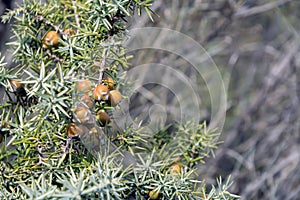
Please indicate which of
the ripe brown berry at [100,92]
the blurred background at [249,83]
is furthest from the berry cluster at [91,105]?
the blurred background at [249,83]

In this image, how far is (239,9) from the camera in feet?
6.04

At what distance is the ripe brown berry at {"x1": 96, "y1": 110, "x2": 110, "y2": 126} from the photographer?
497 millimetres

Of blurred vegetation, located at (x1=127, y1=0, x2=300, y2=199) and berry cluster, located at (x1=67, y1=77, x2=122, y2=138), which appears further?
blurred vegetation, located at (x1=127, y1=0, x2=300, y2=199)

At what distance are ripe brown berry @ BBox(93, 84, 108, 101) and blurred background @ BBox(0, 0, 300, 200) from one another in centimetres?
99

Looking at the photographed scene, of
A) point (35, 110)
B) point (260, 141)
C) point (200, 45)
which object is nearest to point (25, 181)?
point (35, 110)

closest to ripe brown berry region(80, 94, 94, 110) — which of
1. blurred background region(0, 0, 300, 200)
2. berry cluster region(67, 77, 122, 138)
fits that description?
berry cluster region(67, 77, 122, 138)

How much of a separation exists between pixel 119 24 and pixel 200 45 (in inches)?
48.1

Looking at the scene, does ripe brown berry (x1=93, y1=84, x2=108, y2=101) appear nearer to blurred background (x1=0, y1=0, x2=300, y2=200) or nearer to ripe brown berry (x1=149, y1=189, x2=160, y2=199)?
ripe brown berry (x1=149, y1=189, x2=160, y2=199)

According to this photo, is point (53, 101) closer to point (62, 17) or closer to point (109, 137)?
point (109, 137)

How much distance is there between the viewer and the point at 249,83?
6.28 feet

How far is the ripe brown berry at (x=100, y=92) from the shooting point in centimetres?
48

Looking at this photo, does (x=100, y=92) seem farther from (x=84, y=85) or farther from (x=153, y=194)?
(x=153, y=194)

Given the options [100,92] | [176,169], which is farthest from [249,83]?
[100,92]

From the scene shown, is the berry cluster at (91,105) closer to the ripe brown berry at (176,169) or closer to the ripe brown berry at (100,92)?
the ripe brown berry at (100,92)
